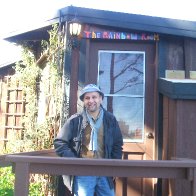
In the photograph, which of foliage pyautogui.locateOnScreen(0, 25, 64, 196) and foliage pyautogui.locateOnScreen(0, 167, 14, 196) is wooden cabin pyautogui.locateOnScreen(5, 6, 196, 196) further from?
foliage pyautogui.locateOnScreen(0, 167, 14, 196)

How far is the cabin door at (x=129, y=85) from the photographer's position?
5.43 meters

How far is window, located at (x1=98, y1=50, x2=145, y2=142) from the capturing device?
547 centimetres

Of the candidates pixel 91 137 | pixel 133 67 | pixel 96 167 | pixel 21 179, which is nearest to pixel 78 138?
pixel 91 137

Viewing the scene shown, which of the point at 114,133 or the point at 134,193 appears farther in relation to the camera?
the point at 134,193

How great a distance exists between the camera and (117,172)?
321cm

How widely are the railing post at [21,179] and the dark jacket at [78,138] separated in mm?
801

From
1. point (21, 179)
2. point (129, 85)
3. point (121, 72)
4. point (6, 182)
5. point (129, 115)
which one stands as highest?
point (121, 72)

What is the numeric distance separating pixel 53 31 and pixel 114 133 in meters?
2.41

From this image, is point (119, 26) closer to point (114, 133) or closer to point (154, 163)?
point (114, 133)

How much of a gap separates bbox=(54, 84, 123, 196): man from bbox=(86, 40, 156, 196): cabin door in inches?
54.2

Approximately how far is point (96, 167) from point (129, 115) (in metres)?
2.37

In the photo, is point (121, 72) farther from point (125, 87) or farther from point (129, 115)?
point (129, 115)

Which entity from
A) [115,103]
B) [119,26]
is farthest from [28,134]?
[119,26]

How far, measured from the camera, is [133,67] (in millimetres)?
5578
